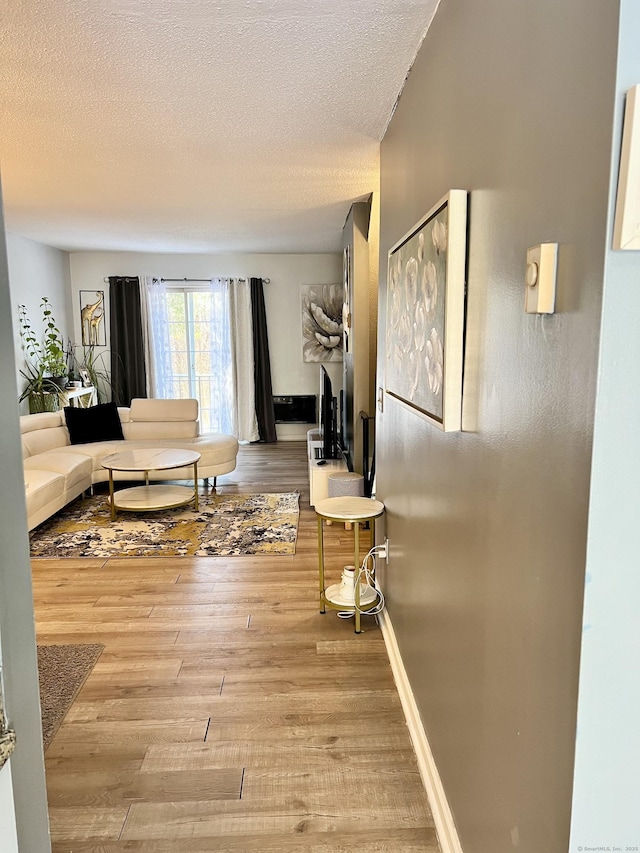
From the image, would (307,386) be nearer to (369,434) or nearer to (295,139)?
(369,434)

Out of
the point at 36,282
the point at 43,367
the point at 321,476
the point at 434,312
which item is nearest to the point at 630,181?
the point at 434,312

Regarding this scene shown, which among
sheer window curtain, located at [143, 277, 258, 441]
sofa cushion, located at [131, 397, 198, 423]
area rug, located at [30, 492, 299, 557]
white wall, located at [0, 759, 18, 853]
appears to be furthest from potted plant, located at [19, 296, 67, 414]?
white wall, located at [0, 759, 18, 853]

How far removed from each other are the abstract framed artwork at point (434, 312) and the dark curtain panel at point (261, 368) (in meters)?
5.51

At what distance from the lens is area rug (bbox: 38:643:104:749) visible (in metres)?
2.25

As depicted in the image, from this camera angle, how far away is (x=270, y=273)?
303 inches

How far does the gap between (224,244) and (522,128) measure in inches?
239

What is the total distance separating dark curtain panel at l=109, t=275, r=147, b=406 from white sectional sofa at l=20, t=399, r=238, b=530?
1.69 meters

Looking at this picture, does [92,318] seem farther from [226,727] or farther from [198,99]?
[226,727]

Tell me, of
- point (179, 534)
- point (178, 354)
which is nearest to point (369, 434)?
point (179, 534)

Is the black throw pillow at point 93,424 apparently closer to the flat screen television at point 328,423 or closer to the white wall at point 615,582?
the flat screen television at point 328,423

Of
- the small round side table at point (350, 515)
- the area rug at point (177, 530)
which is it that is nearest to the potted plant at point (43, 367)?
the area rug at point (177, 530)

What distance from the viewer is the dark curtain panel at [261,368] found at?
7605mm

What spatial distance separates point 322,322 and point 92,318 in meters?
3.04

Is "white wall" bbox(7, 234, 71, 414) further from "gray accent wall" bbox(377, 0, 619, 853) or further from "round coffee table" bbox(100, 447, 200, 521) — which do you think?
"gray accent wall" bbox(377, 0, 619, 853)
